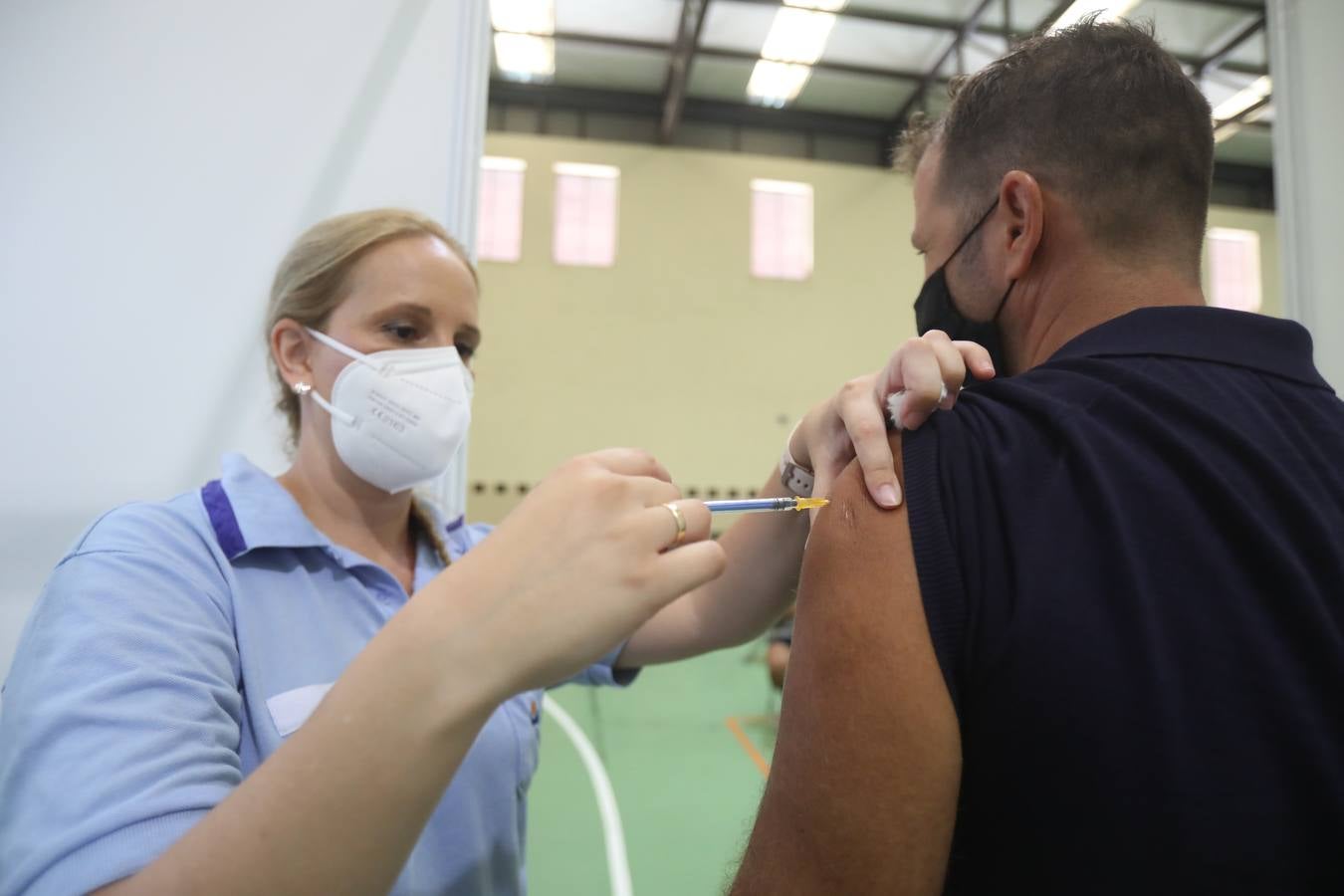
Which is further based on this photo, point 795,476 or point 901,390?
point 795,476

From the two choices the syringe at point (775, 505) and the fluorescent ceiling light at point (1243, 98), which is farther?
the fluorescent ceiling light at point (1243, 98)

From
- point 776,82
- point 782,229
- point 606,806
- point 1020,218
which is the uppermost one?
point 776,82

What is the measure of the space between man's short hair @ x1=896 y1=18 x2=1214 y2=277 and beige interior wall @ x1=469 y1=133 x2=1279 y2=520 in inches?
274

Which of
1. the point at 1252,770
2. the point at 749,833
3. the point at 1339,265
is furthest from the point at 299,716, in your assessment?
the point at 1339,265

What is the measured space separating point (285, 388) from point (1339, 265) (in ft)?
9.16

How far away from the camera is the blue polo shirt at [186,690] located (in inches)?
21.7

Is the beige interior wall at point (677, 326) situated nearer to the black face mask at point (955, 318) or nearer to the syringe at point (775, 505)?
the black face mask at point (955, 318)

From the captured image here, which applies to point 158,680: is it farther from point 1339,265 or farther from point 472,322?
point 1339,265

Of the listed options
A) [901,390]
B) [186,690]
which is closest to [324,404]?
[186,690]

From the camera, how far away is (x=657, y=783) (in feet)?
11.8

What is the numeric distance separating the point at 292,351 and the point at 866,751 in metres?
1.07

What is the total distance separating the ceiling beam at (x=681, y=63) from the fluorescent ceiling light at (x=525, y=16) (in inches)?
51.3

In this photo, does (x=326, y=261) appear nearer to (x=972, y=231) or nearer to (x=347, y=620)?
(x=347, y=620)

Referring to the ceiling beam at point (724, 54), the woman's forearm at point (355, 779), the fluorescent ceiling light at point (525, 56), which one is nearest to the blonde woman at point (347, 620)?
the woman's forearm at point (355, 779)
